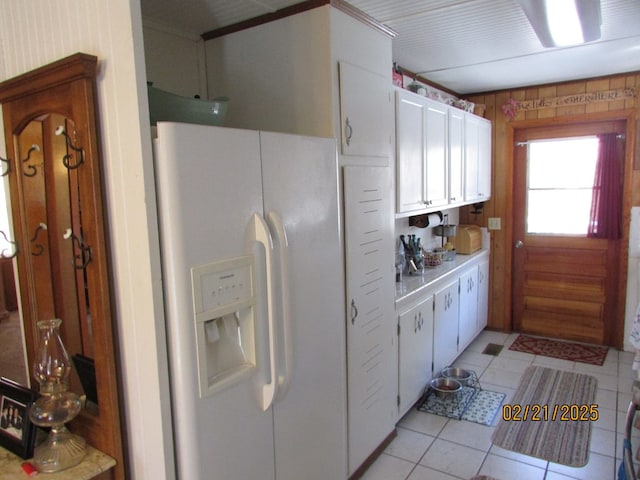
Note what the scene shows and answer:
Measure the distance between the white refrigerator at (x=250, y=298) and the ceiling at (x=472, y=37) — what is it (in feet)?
2.86

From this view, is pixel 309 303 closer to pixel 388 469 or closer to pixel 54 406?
pixel 54 406

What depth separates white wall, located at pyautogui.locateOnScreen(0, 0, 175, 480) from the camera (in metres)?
1.28

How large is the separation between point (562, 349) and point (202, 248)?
4.08m

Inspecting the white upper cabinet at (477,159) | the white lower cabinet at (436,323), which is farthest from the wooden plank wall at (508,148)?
the white lower cabinet at (436,323)

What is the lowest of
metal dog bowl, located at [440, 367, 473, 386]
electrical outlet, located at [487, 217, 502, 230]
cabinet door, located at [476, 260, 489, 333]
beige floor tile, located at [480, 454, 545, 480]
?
beige floor tile, located at [480, 454, 545, 480]

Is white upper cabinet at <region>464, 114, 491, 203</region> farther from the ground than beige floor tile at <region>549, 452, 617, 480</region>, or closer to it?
farther from the ground

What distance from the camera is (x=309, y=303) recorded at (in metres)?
1.82

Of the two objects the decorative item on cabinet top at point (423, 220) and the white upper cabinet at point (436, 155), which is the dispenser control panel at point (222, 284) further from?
the decorative item on cabinet top at point (423, 220)

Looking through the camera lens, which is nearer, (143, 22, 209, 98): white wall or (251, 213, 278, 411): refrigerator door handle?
(251, 213, 278, 411): refrigerator door handle

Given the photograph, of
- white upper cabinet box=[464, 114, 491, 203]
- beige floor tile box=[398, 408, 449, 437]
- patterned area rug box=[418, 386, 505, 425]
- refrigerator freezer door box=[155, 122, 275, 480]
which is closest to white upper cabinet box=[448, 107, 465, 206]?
white upper cabinet box=[464, 114, 491, 203]

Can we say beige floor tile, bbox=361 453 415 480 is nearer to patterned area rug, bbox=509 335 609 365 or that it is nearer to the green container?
the green container

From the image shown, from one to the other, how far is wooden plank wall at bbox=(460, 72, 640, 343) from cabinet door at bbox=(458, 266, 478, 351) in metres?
0.59

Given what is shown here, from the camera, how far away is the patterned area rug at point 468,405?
123 inches

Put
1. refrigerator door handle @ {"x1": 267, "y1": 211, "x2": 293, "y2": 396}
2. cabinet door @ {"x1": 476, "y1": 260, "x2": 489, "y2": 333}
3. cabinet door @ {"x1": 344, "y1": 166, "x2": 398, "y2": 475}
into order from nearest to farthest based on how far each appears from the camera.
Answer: refrigerator door handle @ {"x1": 267, "y1": 211, "x2": 293, "y2": 396} < cabinet door @ {"x1": 344, "y1": 166, "x2": 398, "y2": 475} < cabinet door @ {"x1": 476, "y1": 260, "x2": 489, "y2": 333}
